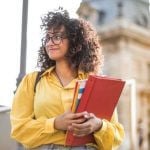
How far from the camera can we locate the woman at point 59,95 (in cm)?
268

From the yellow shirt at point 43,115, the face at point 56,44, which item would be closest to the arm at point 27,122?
the yellow shirt at point 43,115

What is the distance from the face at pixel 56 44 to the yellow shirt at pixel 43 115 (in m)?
0.15

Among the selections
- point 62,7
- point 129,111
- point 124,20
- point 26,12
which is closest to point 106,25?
point 124,20

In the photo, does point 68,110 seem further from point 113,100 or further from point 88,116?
point 113,100

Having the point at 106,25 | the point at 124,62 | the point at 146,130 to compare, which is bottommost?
the point at 146,130

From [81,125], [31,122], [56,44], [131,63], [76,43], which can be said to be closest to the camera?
[81,125]

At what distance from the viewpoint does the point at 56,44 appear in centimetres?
286

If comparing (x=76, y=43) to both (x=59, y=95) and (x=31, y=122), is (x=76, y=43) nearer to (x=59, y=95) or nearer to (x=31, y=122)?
(x=59, y=95)

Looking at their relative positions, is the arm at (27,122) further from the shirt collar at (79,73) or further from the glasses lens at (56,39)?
the glasses lens at (56,39)

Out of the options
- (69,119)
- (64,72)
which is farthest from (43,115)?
(64,72)

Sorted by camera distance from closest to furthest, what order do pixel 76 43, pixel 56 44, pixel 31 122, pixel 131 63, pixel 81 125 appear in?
pixel 81 125
pixel 31 122
pixel 56 44
pixel 76 43
pixel 131 63

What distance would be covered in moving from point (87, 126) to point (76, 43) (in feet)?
1.94

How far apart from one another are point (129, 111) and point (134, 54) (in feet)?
9.76

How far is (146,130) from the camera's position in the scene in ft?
76.2
